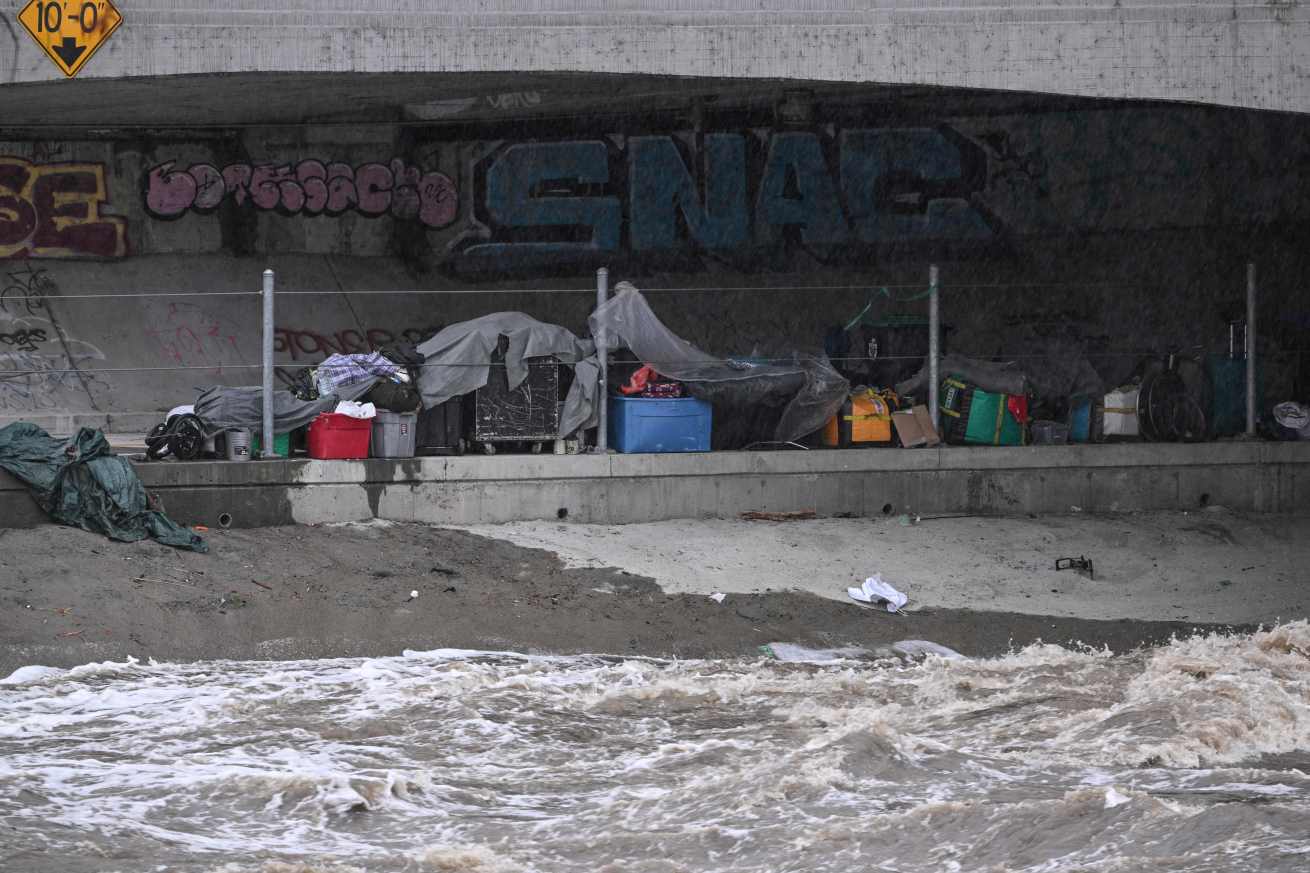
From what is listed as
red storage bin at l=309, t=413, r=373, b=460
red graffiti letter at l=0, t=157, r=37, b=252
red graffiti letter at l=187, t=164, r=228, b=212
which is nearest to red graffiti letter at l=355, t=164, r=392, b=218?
red graffiti letter at l=187, t=164, r=228, b=212

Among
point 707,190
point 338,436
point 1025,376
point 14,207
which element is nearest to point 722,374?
point 1025,376

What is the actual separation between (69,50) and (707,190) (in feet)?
27.4

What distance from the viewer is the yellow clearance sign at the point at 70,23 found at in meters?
12.5

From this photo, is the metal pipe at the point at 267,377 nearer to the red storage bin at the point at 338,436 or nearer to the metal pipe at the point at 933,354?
the red storage bin at the point at 338,436

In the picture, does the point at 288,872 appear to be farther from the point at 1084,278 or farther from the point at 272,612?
the point at 1084,278

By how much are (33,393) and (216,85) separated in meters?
5.54

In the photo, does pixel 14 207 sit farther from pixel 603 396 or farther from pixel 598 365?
pixel 603 396

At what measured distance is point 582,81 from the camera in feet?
47.1

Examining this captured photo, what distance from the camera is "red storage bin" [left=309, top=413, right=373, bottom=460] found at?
1275 cm

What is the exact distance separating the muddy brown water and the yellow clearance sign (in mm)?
5564

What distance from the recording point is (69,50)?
12.6 m

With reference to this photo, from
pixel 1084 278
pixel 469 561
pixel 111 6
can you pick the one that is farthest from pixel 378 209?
pixel 1084 278

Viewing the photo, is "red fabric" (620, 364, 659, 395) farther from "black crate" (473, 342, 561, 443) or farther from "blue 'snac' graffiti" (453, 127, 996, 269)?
"blue 'snac' graffiti" (453, 127, 996, 269)

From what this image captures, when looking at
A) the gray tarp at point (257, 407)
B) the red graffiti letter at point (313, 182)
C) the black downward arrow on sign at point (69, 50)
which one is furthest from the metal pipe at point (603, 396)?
the red graffiti letter at point (313, 182)
